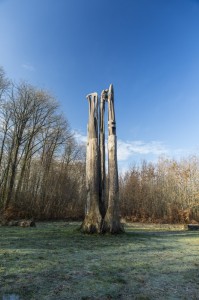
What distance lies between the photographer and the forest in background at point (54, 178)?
1662 cm

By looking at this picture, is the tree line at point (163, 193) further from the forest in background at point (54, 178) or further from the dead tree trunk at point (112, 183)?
the dead tree trunk at point (112, 183)

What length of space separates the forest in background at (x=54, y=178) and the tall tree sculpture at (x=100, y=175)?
25.1 ft

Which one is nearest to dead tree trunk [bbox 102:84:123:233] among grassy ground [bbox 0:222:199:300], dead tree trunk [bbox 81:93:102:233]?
dead tree trunk [bbox 81:93:102:233]

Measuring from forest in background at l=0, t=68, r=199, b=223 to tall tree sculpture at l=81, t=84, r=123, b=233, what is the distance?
25.1 feet

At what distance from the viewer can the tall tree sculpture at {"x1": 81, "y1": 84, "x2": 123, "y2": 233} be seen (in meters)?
7.93

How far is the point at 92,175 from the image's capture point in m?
8.69

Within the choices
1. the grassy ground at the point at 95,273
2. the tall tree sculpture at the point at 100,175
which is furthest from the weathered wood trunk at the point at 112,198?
the grassy ground at the point at 95,273

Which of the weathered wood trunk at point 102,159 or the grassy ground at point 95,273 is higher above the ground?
the weathered wood trunk at point 102,159

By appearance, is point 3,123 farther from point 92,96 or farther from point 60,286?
point 60,286

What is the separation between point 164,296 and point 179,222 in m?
16.3

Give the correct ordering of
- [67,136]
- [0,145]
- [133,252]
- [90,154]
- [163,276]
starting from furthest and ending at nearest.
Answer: [67,136] → [0,145] → [90,154] → [133,252] → [163,276]

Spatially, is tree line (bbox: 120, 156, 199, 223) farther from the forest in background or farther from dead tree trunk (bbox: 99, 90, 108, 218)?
dead tree trunk (bbox: 99, 90, 108, 218)

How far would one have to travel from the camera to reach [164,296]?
280 cm

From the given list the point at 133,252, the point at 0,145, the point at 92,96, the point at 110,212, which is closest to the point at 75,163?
the point at 0,145
